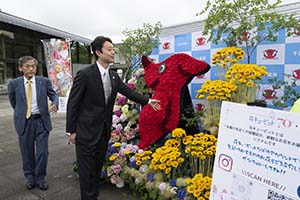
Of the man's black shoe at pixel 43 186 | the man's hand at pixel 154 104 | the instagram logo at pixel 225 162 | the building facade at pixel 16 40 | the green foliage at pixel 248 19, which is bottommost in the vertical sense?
the man's black shoe at pixel 43 186

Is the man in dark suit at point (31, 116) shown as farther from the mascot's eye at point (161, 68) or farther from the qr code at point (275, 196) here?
the qr code at point (275, 196)

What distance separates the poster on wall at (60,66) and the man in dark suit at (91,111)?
3.26 meters

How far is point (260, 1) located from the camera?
8.77 feet

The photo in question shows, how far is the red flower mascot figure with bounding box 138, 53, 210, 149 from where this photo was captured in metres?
2.97

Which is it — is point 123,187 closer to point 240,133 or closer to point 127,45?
point 240,133

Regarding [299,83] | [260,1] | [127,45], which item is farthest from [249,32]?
[127,45]

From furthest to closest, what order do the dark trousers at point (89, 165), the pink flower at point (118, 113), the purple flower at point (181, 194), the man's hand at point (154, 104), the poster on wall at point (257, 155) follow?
the pink flower at point (118, 113), the man's hand at point (154, 104), the dark trousers at point (89, 165), the purple flower at point (181, 194), the poster on wall at point (257, 155)

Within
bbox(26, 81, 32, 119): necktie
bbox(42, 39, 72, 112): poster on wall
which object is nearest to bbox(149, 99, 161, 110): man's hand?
bbox(26, 81, 32, 119): necktie

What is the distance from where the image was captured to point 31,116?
113 inches

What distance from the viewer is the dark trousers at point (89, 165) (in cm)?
235

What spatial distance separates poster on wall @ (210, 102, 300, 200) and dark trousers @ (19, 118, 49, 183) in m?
2.18

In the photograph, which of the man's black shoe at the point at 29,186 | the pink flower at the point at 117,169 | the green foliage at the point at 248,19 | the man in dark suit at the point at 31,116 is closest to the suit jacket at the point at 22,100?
the man in dark suit at the point at 31,116

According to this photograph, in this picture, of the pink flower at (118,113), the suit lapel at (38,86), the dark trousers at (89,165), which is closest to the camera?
the dark trousers at (89,165)

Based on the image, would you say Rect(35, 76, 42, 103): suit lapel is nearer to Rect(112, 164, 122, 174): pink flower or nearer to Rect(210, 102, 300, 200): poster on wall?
Rect(112, 164, 122, 174): pink flower
